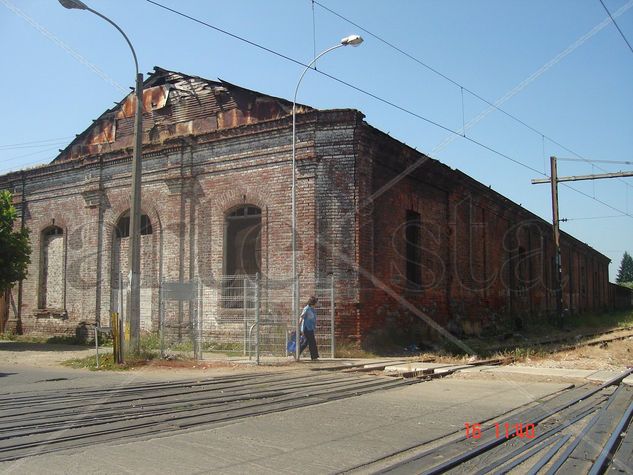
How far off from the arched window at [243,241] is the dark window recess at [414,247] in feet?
16.4

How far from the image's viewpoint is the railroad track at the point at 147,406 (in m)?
6.59

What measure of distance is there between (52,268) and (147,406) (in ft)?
54.9

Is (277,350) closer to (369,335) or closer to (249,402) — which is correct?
(369,335)

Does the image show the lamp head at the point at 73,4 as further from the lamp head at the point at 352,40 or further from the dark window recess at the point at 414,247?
the dark window recess at the point at 414,247

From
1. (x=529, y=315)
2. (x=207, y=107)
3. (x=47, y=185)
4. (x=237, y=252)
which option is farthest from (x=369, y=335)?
(x=529, y=315)

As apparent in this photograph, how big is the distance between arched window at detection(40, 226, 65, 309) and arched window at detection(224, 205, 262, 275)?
7837 mm

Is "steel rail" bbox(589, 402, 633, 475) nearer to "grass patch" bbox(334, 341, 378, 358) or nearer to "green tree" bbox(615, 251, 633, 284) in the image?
"grass patch" bbox(334, 341, 378, 358)

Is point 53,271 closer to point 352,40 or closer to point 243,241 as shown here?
point 243,241

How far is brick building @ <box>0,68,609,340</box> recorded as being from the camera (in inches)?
664

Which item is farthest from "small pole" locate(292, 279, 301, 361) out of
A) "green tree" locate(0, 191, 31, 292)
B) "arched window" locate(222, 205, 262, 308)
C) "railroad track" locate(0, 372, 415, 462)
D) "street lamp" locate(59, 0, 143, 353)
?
"green tree" locate(0, 191, 31, 292)

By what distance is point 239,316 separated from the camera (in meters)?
17.7

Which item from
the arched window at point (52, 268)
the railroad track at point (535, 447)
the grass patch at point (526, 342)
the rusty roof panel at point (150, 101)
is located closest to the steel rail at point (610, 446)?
the railroad track at point (535, 447)

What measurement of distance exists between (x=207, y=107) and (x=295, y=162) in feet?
16.5

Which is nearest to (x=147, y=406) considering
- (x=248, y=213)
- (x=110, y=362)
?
(x=110, y=362)
